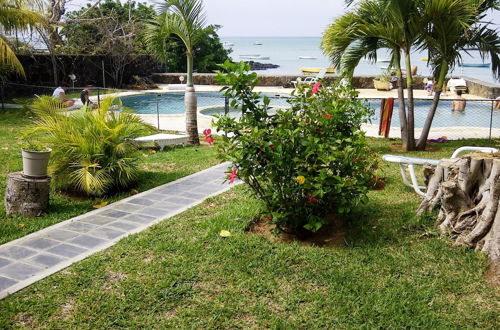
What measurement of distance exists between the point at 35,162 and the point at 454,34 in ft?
25.5

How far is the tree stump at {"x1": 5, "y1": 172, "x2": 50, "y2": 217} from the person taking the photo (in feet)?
18.7

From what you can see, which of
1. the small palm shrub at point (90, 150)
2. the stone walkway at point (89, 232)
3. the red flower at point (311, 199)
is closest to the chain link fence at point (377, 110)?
the small palm shrub at point (90, 150)

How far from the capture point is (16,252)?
4.67 meters

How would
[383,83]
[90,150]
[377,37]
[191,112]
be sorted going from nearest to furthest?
1. [90,150]
2. [377,37]
3. [191,112]
4. [383,83]

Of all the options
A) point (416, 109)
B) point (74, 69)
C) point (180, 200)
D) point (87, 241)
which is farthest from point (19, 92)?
point (416, 109)

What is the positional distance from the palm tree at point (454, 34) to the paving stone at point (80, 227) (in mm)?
7097

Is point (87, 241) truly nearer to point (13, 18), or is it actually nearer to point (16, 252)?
point (16, 252)

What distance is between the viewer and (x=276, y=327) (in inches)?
133

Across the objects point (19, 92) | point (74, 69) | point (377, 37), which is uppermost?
point (377, 37)

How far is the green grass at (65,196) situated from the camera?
5449 mm

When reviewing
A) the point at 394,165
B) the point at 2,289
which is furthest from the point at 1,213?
the point at 394,165

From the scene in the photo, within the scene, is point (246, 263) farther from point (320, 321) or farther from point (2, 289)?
point (2, 289)

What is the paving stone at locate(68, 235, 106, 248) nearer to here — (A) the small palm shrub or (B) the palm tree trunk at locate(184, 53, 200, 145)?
(A) the small palm shrub

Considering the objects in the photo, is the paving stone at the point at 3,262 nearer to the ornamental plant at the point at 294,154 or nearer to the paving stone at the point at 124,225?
the paving stone at the point at 124,225
